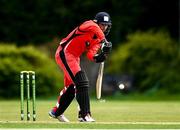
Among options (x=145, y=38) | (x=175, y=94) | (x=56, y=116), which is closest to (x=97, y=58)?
(x=56, y=116)

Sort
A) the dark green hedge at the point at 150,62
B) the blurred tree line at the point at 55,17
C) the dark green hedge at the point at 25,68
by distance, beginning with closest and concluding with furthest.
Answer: the dark green hedge at the point at 25,68
the dark green hedge at the point at 150,62
the blurred tree line at the point at 55,17

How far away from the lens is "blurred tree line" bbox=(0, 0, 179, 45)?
39.5 meters

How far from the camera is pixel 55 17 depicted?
4000cm

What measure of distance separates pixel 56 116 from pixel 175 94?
1786cm

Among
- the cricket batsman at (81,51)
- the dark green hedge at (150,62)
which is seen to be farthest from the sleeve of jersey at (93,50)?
the dark green hedge at (150,62)

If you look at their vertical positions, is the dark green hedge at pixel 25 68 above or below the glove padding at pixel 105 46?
above

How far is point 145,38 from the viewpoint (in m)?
34.7

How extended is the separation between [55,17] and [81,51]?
26233mm

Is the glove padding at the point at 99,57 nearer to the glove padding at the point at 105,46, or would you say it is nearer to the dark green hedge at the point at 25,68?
the glove padding at the point at 105,46

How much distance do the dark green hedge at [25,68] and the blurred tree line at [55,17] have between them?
8402mm

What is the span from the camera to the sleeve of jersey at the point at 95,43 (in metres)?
13.6

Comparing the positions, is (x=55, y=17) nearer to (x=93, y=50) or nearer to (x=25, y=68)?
(x=25, y=68)

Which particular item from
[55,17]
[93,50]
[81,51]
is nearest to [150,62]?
[55,17]

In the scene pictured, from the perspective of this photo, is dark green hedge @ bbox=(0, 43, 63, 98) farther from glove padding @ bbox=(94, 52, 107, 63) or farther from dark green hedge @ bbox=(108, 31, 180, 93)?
glove padding @ bbox=(94, 52, 107, 63)
